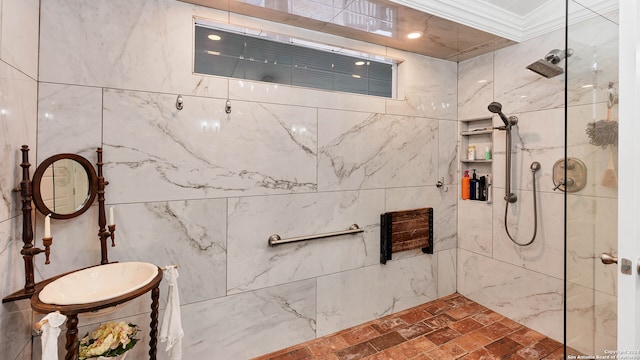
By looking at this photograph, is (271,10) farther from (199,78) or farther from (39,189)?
(39,189)

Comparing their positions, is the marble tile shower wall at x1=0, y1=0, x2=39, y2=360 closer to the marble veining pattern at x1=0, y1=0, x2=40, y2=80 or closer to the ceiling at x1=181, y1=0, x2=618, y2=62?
the marble veining pattern at x1=0, y1=0, x2=40, y2=80

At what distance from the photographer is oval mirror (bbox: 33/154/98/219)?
4.93ft

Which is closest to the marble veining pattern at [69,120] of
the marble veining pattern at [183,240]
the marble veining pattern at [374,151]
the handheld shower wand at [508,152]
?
the marble veining pattern at [183,240]

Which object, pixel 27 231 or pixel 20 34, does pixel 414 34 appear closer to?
pixel 20 34

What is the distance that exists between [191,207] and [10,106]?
3.10ft

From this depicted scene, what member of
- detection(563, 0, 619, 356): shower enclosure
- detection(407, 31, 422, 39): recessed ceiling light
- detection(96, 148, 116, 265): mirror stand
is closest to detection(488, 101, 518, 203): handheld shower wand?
detection(407, 31, 422, 39): recessed ceiling light

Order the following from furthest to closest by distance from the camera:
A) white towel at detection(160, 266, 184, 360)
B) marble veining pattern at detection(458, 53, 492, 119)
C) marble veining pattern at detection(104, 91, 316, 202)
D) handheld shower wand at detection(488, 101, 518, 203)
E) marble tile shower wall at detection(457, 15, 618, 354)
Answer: marble veining pattern at detection(458, 53, 492, 119) → handheld shower wand at detection(488, 101, 518, 203) → marble veining pattern at detection(104, 91, 316, 202) → white towel at detection(160, 266, 184, 360) → marble tile shower wall at detection(457, 15, 618, 354)

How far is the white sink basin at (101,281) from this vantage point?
4.68 feet

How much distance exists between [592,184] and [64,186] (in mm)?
2559

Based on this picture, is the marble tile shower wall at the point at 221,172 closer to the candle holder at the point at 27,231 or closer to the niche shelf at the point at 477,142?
the candle holder at the point at 27,231

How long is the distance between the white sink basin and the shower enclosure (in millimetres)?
1994

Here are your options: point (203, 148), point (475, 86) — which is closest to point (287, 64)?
point (203, 148)

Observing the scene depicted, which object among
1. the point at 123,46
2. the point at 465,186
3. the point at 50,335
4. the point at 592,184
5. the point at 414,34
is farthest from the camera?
the point at 465,186

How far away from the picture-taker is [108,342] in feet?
4.86
